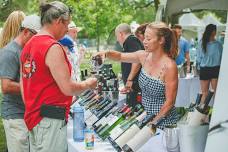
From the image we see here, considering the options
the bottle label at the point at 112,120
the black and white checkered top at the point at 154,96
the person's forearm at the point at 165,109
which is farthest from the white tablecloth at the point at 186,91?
the bottle label at the point at 112,120

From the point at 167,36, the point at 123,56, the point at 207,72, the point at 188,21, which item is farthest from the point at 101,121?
the point at 188,21

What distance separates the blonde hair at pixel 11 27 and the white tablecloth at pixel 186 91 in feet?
14.3

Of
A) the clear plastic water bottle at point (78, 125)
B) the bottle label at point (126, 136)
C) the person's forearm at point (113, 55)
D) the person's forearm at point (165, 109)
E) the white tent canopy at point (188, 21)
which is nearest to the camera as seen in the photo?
the bottle label at point (126, 136)

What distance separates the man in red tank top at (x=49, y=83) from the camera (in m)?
2.44

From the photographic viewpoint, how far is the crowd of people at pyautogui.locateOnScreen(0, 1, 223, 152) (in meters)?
2.49

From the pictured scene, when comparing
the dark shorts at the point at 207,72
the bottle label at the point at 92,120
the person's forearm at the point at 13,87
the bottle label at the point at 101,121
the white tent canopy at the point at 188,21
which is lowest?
the dark shorts at the point at 207,72

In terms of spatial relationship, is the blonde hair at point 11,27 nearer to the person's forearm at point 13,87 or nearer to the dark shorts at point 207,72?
the person's forearm at point 13,87

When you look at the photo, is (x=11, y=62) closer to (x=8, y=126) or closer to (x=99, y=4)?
(x=8, y=126)

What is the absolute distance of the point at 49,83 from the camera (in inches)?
99.9

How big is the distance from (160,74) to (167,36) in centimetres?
26

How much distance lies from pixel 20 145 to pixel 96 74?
0.92m

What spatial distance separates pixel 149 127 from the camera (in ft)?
7.23

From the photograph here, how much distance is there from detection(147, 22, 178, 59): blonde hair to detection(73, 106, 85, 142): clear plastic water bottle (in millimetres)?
746

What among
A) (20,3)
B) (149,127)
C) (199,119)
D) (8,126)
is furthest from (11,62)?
(20,3)
